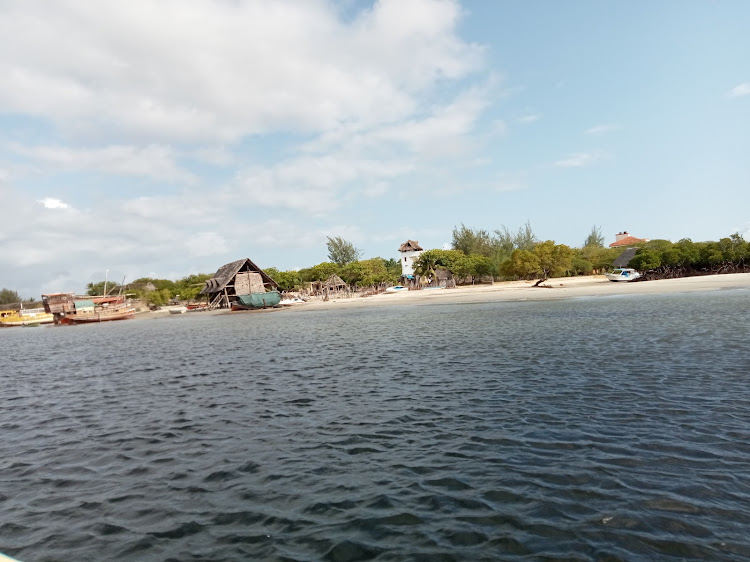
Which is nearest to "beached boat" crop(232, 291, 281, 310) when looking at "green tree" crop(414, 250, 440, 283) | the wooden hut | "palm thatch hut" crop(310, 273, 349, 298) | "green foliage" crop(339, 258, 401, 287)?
the wooden hut

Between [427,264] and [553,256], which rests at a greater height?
[427,264]

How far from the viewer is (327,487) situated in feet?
20.7

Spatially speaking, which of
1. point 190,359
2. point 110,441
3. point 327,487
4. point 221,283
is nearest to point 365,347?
point 190,359

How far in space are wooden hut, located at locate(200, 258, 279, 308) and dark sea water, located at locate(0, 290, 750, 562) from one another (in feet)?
176

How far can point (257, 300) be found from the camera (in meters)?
64.3

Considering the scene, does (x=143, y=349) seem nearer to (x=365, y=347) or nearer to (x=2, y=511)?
(x=365, y=347)

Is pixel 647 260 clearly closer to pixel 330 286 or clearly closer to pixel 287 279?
pixel 330 286

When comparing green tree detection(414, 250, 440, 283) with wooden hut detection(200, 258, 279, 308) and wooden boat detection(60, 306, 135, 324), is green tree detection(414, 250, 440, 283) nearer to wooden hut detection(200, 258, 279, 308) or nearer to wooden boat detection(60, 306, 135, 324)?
wooden hut detection(200, 258, 279, 308)

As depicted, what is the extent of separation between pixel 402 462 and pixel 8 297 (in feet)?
464

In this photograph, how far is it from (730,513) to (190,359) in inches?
815

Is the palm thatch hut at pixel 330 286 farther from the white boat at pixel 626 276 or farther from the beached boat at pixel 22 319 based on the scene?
the beached boat at pixel 22 319

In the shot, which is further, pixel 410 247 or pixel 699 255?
pixel 410 247

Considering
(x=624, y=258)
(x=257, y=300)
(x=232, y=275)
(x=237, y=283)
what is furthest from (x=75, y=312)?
(x=624, y=258)

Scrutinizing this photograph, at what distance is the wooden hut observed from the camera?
67.8m
